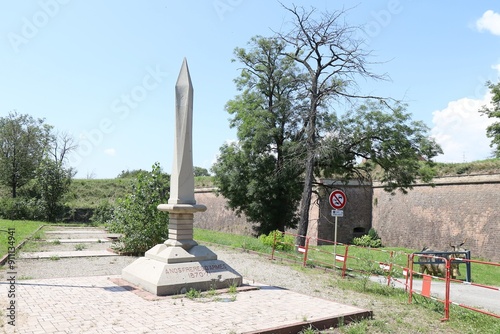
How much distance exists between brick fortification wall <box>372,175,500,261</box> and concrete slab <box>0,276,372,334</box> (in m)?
15.5

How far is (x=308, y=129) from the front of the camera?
1716 centimetres

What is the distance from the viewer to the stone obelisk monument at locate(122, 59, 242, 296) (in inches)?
309

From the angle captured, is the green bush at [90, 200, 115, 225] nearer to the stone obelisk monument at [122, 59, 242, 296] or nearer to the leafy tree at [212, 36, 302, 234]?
the leafy tree at [212, 36, 302, 234]

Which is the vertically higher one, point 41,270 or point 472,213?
point 472,213

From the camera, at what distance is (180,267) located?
7922 millimetres

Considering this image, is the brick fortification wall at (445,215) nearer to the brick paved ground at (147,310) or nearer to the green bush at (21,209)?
the brick paved ground at (147,310)

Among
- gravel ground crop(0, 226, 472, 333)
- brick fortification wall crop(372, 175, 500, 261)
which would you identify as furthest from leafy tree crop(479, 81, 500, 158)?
gravel ground crop(0, 226, 472, 333)

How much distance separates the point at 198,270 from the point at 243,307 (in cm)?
160

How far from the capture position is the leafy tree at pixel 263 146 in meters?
19.9

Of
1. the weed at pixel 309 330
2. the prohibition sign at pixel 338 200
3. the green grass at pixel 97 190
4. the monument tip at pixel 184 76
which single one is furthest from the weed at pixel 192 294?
the green grass at pixel 97 190

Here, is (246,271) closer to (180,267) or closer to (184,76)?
(180,267)

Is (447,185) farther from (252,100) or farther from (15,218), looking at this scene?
(15,218)

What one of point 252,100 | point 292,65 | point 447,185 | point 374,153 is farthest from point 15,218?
point 447,185

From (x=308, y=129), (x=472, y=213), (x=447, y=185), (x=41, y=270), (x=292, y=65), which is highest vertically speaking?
(x=292, y=65)
